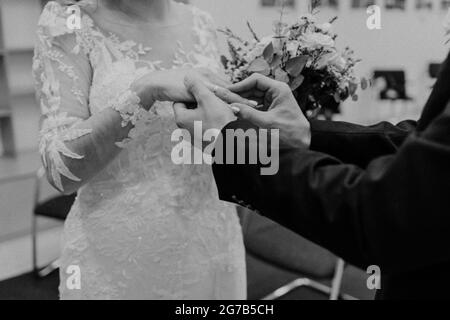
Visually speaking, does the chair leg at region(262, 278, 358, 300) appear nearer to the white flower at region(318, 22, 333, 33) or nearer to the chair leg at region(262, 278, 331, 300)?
the chair leg at region(262, 278, 331, 300)

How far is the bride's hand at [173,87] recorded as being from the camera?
1.06 metres

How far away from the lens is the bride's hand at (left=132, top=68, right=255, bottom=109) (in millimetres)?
1060

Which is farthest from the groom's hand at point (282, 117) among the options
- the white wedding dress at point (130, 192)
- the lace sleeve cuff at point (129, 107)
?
the white wedding dress at point (130, 192)

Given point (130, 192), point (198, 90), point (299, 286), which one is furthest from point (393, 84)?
point (198, 90)

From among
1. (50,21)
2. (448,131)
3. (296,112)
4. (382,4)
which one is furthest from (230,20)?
(448,131)

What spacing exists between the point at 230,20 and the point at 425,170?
3.80 meters

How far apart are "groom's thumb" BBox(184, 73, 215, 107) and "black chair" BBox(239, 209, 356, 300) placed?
57.3 inches

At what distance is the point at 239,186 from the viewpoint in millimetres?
856

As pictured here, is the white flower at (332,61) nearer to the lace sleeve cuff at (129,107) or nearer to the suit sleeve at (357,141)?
the suit sleeve at (357,141)

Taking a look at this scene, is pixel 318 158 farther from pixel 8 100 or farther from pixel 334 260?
pixel 8 100

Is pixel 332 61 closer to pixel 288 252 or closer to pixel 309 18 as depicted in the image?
pixel 309 18

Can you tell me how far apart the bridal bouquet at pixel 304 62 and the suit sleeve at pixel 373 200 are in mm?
560

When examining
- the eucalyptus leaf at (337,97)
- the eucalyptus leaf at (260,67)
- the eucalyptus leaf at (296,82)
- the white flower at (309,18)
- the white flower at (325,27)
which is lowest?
the eucalyptus leaf at (337,97)
